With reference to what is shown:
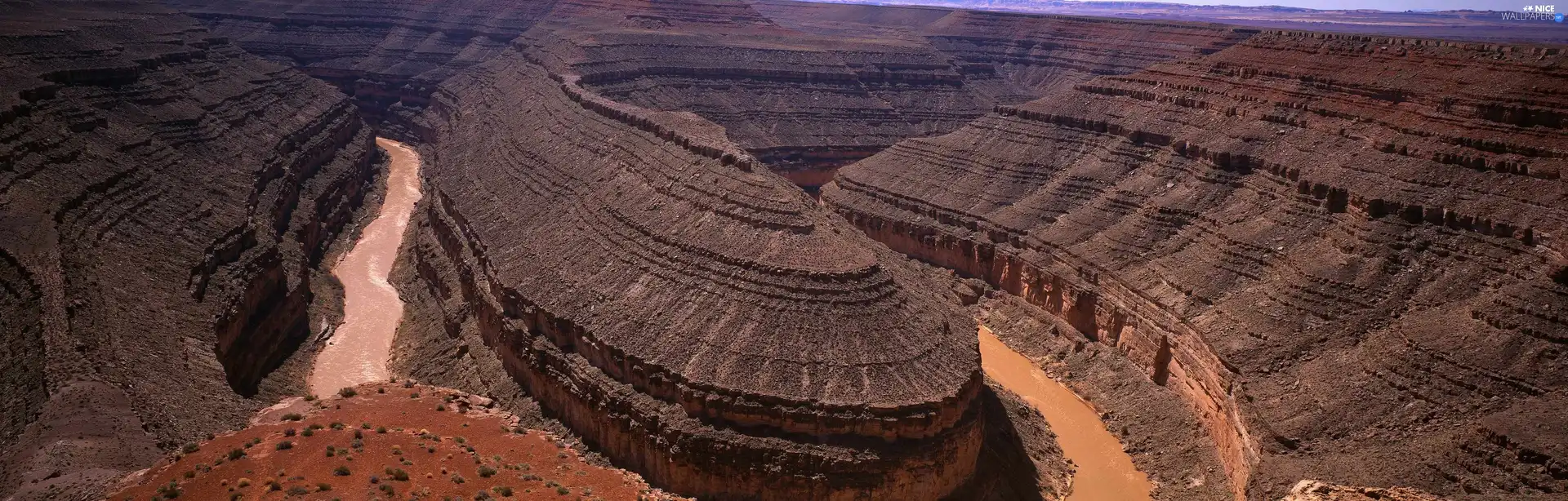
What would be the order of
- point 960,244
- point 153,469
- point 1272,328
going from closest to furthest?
point 153,469 < point 1272,328 < point 960,244

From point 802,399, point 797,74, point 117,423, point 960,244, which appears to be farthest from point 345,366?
point 797,74

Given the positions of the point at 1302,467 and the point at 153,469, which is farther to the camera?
the point at 1302,467

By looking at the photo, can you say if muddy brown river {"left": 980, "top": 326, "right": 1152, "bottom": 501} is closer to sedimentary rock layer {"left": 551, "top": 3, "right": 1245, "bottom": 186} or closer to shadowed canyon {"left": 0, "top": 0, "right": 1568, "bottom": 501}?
shadowed canyon {"left": 0, "top": 0, "right": 1568, "bottom": 501}

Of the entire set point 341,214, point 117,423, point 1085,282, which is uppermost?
point 117,423

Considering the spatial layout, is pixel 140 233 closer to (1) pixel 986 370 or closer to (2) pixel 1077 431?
(1) pixel 986 370

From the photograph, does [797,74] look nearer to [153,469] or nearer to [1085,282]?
[1085,282]

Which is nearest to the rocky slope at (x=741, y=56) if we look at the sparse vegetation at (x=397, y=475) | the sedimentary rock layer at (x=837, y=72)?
the sedimentary rock layer at (x=837, y=72)
